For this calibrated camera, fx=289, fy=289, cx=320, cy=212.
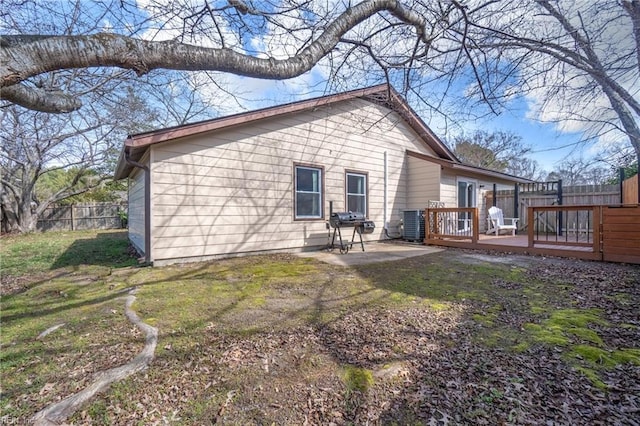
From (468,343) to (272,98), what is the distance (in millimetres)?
5188

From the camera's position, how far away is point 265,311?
3.28m

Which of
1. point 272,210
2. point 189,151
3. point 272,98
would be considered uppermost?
point 272,98

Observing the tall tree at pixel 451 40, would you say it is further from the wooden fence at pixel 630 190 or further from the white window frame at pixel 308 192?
the wooden fence at pixel 630 190

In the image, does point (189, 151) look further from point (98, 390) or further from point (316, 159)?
point (98, 390)

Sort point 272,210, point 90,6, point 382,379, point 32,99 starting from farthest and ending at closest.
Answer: point 272,210
point 90,6
point 382,379
point 32,99

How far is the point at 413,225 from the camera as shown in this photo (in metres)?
9.12

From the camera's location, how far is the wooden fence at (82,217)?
14.9 m

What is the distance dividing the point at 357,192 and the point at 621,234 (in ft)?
19.0

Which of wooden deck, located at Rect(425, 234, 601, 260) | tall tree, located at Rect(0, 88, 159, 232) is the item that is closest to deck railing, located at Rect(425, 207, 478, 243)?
wooden deck, located at Rect(425, 234, 601, 260)

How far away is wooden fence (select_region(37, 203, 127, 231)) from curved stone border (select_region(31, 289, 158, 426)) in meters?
17.0

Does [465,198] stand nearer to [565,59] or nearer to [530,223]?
[530,223]

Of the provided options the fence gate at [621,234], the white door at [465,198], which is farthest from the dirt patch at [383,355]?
the white door at [465,198]

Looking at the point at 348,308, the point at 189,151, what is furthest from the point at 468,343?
the point at 189,151

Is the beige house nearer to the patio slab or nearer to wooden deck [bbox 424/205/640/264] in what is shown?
the patio slab
